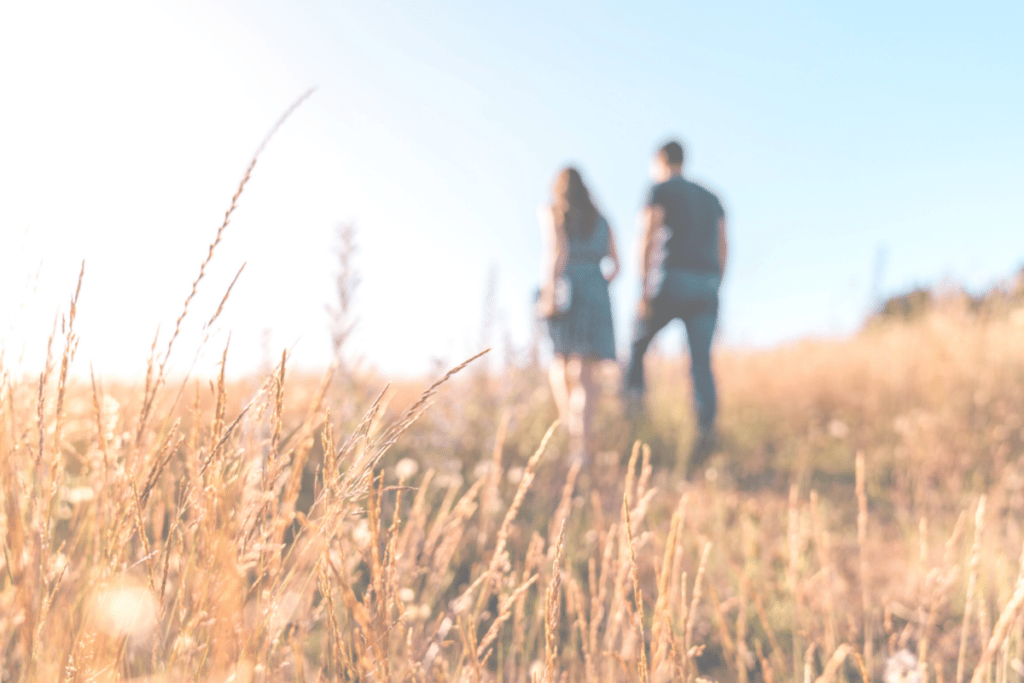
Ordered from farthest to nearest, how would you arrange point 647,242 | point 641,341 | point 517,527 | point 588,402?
1. point 641,341
2. point 647,242
3. point 588,402
4. point 517,527

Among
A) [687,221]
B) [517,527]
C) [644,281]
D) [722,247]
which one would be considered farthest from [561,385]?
[517,527]

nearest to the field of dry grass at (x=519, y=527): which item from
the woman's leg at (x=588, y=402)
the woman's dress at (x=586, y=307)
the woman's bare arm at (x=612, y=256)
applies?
the woman's leg at (x=588, y=402)

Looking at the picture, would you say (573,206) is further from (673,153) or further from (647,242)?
(673,153)

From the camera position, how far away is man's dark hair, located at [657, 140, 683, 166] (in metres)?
4.29

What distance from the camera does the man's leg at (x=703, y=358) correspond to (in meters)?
4.21

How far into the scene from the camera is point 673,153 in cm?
430

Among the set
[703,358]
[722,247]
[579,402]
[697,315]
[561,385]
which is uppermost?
[722,247]

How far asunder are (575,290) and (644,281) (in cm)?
77

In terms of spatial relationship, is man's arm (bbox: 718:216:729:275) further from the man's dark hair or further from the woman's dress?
the woman's dress

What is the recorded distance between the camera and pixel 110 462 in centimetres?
87

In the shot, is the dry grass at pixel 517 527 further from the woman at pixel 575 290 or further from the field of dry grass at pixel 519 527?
the woman at pixel 575 290

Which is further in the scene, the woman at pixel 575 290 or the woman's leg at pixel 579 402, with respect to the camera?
the woman at pixel 575 290

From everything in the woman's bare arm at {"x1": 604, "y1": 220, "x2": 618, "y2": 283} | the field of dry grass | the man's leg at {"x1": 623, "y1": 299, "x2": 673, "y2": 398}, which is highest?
the woman's bare arm at {"x1": 604, "y1": 220, "x2": 618, "y2": 283}

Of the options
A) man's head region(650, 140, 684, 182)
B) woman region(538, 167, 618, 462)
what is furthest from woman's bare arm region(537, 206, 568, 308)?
man's head region(650, 140, 684, 182)
